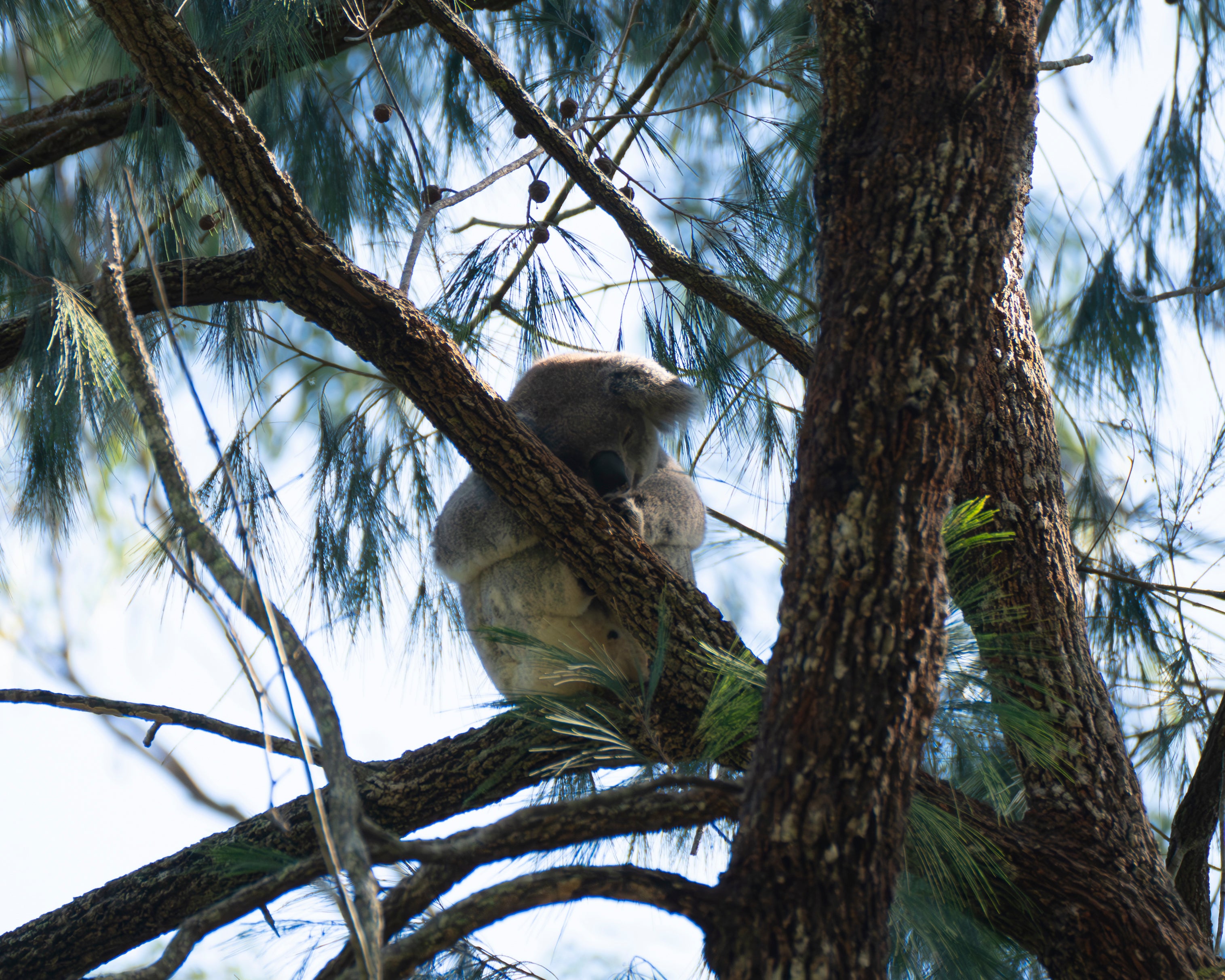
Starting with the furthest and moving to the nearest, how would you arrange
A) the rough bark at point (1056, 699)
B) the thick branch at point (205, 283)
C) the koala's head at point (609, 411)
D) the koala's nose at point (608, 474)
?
the koala's head at point (609, 411) → the koala's nose at point (608, 474) → the thick branch at point (205, 283) → the rough bark at point (1056, 699)

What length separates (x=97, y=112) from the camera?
303 centimetres

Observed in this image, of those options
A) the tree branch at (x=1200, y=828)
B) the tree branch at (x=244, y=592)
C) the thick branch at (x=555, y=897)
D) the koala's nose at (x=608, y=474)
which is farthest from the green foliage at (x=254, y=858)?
the tree branch at (x=1200, y=828)

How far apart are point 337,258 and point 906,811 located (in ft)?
4.63

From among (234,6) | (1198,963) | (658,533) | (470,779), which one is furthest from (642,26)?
(1198,963)

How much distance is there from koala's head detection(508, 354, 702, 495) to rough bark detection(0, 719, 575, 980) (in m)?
0.73

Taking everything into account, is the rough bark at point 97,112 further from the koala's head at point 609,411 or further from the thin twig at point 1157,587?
the thin twig at point 1157,587

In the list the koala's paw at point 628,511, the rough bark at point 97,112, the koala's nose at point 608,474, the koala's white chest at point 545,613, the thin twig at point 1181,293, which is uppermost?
the rough bark at point 97,112

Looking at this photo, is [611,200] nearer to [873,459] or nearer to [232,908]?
[873,459]

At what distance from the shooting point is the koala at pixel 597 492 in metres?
2.59

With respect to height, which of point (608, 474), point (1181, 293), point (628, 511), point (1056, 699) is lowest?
point (1056, 699)

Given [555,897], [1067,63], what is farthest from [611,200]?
[555,897]

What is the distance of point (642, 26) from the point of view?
318 centimetres

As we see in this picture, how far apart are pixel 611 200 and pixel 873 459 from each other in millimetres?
1266

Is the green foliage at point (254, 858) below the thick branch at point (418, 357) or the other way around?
below
